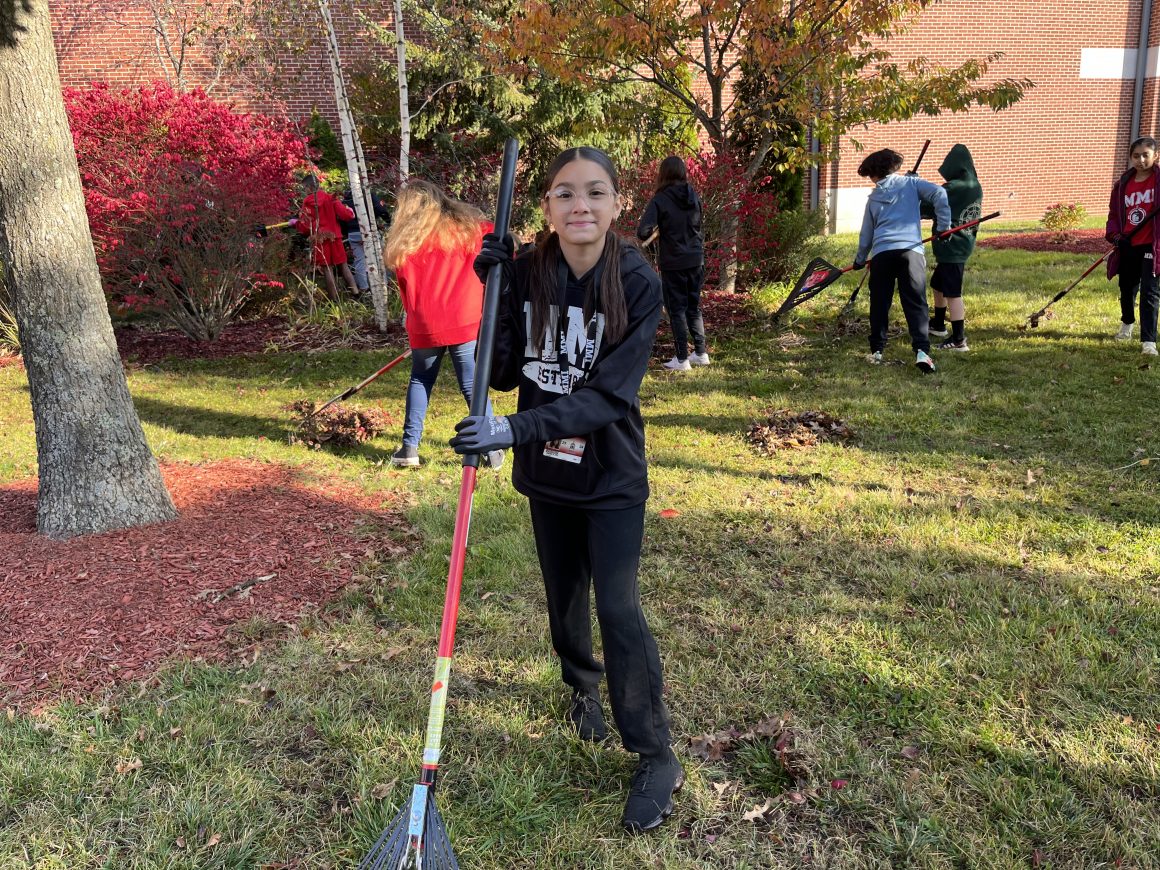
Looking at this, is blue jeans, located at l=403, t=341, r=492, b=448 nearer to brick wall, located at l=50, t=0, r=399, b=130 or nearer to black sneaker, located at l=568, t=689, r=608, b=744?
black sneaker, located at l=568, t=689, r=608, b=744

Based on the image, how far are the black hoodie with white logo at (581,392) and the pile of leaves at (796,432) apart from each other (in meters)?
3.48

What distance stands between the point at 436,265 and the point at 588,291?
3044mm

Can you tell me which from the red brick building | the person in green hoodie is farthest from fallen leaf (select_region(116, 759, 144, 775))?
the red brick building

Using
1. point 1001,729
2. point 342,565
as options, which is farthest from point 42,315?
point 1001,729

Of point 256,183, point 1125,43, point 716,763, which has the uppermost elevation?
point 1125,43

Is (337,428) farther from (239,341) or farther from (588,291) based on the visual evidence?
(239,341)

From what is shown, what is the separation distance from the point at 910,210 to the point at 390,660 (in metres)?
6.01

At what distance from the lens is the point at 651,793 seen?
2.52 meters

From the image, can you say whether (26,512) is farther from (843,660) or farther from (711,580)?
(843,660)

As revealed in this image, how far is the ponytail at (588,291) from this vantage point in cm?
225

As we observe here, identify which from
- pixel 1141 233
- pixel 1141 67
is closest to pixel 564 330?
pixel 1141 233

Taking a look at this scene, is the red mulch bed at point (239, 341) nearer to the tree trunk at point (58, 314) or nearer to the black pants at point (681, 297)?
the black pants at point (681, 297)

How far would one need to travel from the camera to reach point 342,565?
4.16 meters

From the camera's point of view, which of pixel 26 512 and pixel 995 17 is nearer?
pixel 26 512
